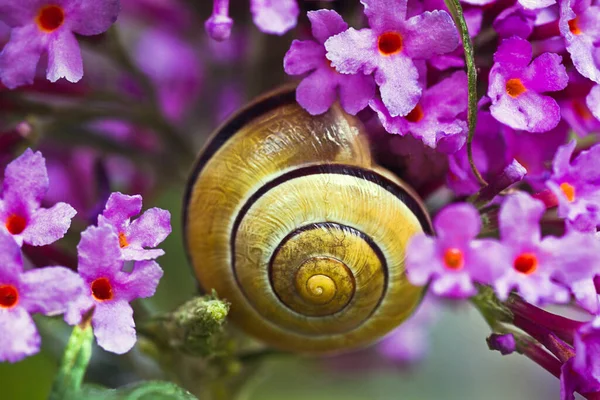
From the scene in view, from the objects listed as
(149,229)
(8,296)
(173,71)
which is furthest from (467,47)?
(173,71)

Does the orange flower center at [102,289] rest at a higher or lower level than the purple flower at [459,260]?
lower

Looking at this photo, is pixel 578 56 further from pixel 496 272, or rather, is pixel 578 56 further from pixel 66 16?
pixel 66 16

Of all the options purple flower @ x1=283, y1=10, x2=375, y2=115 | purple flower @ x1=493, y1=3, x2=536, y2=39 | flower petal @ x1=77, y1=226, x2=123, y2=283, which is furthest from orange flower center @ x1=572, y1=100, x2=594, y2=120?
flower petal @ x1=77, y1=226, x2=123, y2=283

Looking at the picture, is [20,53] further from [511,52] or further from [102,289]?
[511,52]

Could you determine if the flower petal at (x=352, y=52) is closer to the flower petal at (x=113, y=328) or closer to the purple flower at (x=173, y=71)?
the flower petal at (x=113, y=328)

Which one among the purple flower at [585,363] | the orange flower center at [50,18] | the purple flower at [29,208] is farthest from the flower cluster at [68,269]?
the purple flower at [585,363]

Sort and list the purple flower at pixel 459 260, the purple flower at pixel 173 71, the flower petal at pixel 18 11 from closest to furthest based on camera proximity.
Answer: the purple flower at pixel 459 260, the flower petal at pixel 18 11, the purple flower at pixel 173 71
